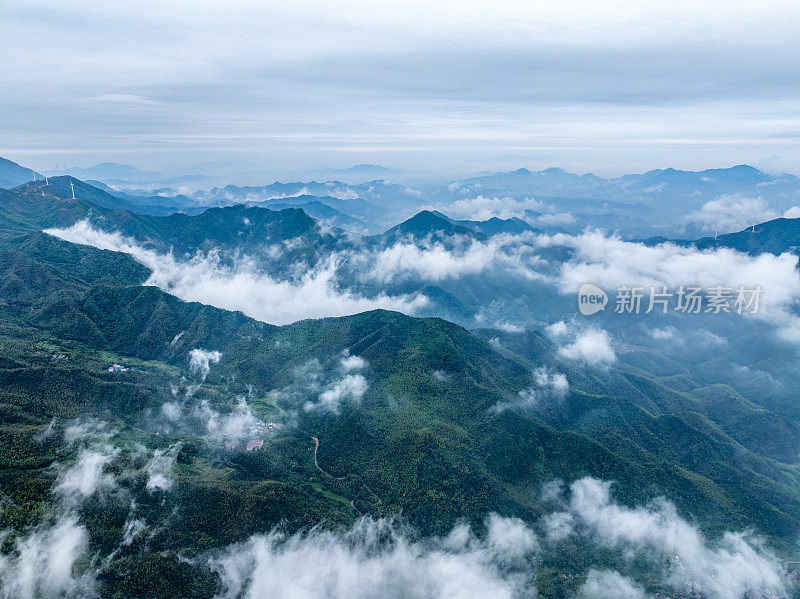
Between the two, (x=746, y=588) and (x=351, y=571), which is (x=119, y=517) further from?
(x=746, y=588)

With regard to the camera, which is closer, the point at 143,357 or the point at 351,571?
the point at 351,571

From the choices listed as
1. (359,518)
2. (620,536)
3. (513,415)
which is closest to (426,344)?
(513,415)

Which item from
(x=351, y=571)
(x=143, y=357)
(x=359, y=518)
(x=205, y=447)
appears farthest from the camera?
(x=143, y=357)

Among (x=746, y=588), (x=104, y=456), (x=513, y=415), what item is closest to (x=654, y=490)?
(x=746, y=588)

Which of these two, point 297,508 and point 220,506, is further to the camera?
point 297,508

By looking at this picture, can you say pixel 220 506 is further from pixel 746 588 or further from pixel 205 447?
pixel 746 588

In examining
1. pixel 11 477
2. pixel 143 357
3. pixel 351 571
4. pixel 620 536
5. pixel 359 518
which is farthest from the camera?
pixel 143 357

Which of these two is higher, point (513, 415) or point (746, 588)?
point (513, 415)

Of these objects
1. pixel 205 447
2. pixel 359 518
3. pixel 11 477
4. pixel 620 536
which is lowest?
pixel 620 536

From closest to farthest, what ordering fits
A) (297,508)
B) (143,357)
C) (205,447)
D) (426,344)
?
1. (297,508)
2. (205,447)
3. (426,344)
4. (143,357)
